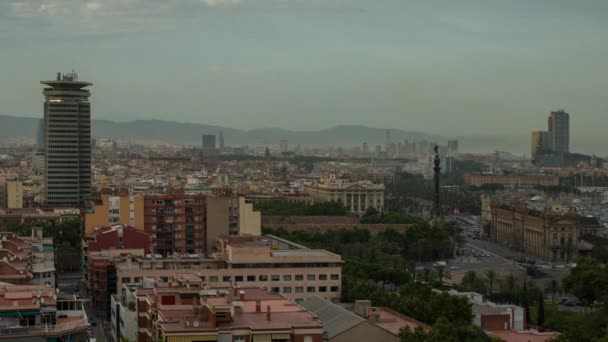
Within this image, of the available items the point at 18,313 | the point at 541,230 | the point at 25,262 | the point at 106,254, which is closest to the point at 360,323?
the point at 18,313

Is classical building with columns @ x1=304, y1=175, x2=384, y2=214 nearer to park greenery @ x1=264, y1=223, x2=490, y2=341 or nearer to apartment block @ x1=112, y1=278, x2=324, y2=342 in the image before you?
park greenery @ x1=264, y1=223, x2=490, y2=341

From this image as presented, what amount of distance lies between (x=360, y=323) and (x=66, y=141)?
7546 centimetres

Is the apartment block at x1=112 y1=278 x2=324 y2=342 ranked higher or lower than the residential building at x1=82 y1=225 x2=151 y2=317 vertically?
higher

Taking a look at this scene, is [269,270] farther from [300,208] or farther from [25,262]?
[300,208]

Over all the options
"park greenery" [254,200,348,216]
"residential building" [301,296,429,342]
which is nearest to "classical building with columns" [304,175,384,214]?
"park greenery" [254,200,348,216]

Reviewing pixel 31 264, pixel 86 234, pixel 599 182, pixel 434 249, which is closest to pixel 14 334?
pixel 31 264

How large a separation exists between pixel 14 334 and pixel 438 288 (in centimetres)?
2720

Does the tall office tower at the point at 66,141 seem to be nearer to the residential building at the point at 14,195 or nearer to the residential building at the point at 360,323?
the residential building at the point at 14,195

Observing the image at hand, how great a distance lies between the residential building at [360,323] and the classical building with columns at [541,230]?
48.0 m

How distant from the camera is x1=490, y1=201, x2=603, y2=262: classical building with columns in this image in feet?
275

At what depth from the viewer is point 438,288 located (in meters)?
48.4

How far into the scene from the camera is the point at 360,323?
31.4 metres

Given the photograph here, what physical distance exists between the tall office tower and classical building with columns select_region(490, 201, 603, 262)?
1372 inches

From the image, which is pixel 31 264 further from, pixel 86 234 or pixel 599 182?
pixel 599 182
